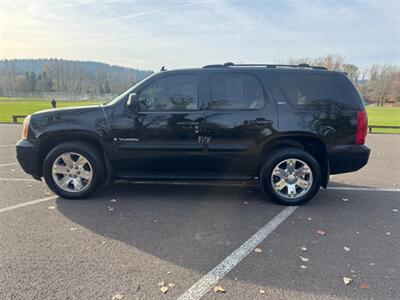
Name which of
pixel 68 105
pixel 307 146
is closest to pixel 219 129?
pixel 307 146

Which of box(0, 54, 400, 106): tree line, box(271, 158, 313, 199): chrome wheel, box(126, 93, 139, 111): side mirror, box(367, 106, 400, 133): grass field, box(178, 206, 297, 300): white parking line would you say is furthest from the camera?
box(0, 54, 400, 106): tree line

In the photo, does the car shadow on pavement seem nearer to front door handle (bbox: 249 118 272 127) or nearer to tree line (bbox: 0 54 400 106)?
front door handle (bbox: 249 118 272 127)

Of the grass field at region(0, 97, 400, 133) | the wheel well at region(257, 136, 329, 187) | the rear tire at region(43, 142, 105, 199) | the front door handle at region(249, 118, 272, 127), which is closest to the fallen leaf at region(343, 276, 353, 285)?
the wheel well at region(257, 136, 329, 187)

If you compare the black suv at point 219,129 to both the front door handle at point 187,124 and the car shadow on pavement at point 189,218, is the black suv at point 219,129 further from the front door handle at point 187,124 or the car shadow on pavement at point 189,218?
the car shadow on pavement at point 189,218

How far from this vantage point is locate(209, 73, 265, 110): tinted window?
4.69m

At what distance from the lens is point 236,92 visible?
473cm

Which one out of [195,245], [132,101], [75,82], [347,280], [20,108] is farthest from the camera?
[75,82]

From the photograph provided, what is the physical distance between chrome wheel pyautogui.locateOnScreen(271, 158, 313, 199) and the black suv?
1 centimetres

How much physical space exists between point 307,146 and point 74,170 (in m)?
3.61

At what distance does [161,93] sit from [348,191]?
366cm

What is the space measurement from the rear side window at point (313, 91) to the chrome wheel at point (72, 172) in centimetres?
317

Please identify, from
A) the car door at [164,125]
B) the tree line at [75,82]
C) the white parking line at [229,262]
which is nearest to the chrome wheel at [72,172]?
the car door at [164,125]

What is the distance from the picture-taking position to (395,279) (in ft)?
9.38

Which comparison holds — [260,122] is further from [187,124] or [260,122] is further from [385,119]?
[385,119]
